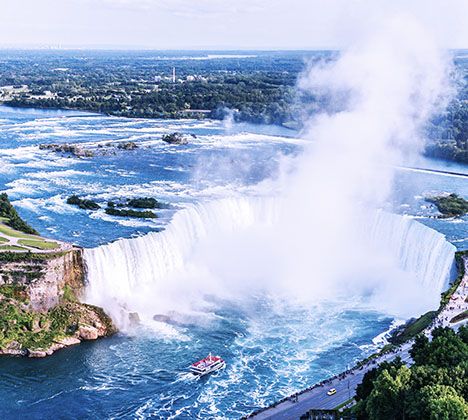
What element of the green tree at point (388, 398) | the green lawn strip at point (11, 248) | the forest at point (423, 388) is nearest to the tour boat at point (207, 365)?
the forest at point (423, 388)

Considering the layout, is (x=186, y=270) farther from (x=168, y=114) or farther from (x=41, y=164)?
(x=168, y=114)

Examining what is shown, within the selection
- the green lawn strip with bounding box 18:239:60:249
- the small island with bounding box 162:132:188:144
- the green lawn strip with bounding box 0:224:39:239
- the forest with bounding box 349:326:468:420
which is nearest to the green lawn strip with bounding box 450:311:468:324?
the forest with bounding box 349:326:468:420

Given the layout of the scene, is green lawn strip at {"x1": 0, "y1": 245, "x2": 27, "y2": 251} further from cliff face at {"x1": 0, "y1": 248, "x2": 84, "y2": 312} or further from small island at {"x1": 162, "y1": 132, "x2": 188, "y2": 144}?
small island at {"x1": 162, "y1": 132, "x2": 188, "y2": 144}

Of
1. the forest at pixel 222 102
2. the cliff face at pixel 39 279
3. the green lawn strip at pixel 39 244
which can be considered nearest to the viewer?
the cliff face at pixel 39 279

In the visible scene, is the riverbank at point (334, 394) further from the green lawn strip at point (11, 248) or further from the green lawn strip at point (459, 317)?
the green lawn strip at point (11, 248)

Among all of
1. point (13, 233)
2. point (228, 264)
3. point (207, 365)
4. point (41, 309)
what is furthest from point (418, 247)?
point (13, 233)
